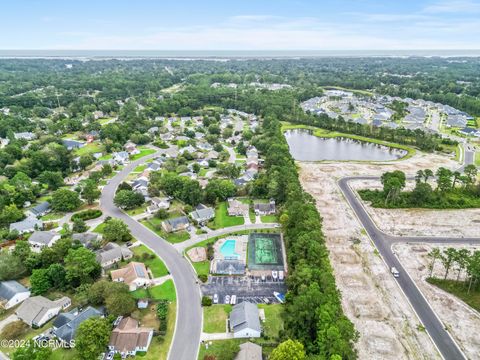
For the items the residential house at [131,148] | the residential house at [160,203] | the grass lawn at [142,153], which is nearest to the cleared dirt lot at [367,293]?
the residential house at [160,203]

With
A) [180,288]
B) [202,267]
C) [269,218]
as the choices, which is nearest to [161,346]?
[180,288]

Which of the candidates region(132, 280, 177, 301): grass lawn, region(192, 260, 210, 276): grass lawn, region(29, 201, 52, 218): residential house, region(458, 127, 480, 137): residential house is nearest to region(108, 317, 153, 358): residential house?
region(132, 280, 177, 301): grass lawn

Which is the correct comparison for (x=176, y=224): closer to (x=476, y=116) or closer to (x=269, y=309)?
(x=269, y=309)

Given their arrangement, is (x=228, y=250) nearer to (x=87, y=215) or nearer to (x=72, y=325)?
(x=72, y=325)

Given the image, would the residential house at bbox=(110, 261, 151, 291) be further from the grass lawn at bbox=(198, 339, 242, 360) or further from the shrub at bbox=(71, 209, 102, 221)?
the shrub at bbox=(71, 209, 102, 221)

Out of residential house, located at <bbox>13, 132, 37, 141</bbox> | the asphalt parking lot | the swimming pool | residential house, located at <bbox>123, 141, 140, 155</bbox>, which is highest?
residential house, located at <bbox>13, 132, 37, 141</bbox>
